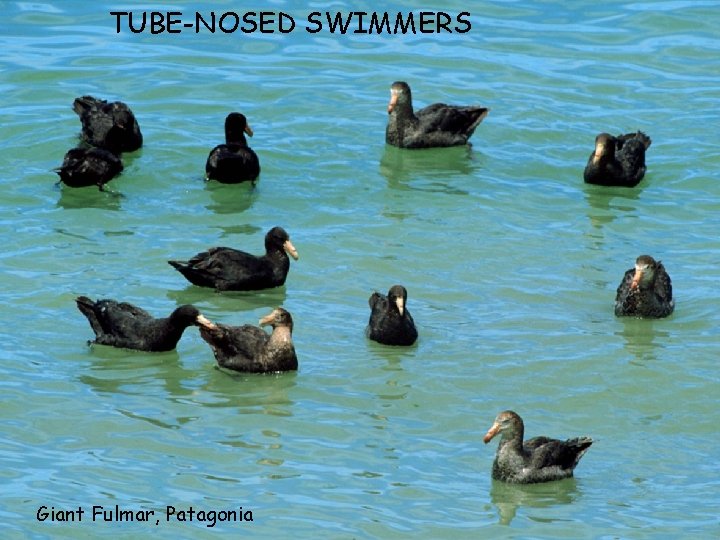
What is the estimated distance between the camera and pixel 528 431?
17141mm

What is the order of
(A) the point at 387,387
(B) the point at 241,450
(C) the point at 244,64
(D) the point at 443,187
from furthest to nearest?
(C) the point at 244,64 → (D) the point at 443,187 → (A) the point at 387,387 → (B) the point at 241,450

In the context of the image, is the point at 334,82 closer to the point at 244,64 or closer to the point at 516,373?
the point at 244,64

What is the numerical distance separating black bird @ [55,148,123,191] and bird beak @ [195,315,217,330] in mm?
6261

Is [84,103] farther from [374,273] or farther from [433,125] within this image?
[374,273]

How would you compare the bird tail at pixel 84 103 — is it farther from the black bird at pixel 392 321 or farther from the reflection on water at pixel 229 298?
the black bird at pixel 392 321

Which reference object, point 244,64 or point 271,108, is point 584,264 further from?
point 244,64

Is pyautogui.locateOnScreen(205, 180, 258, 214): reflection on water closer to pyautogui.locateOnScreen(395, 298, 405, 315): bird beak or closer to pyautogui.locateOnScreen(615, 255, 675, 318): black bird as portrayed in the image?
pyautogui.locateOnScreen(395, 298, 405, 315): bird beak

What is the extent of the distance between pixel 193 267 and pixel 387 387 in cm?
376

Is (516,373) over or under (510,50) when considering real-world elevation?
under

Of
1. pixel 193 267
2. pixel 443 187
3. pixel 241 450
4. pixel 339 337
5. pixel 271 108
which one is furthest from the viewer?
pixel 271 108

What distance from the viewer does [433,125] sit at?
27.4 meters

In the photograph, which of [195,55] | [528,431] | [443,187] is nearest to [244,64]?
[195,55]

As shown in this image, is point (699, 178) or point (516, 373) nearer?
point (516, 373)

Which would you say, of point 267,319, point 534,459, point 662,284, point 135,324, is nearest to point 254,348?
point 267,319
